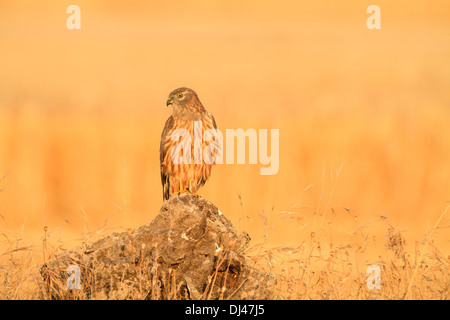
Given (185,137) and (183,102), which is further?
(183,102)

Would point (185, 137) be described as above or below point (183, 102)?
below

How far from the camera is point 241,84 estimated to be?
60.2 feet

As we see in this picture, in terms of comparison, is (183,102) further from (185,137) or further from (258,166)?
(258,166)

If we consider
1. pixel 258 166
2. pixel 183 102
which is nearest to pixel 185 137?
pixel 183 102

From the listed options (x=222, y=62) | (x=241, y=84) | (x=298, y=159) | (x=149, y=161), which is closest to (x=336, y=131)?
(x=298, y=159)

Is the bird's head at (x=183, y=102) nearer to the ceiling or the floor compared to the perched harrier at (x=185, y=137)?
nearer to the ceiling

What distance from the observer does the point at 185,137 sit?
653cm

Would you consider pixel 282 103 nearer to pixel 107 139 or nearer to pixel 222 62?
pixel 107 139

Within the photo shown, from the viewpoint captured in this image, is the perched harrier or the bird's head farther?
the bird's head

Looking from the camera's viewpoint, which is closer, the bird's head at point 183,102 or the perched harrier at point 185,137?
the perched harrier at point 185,137

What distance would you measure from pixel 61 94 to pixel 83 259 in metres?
12.0

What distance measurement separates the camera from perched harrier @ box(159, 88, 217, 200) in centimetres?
655

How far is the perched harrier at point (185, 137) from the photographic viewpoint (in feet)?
21.5

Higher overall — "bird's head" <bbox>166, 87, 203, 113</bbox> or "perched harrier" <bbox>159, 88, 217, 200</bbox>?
"bird's head" <bbox>166, 87, 203, 113</bbox>
